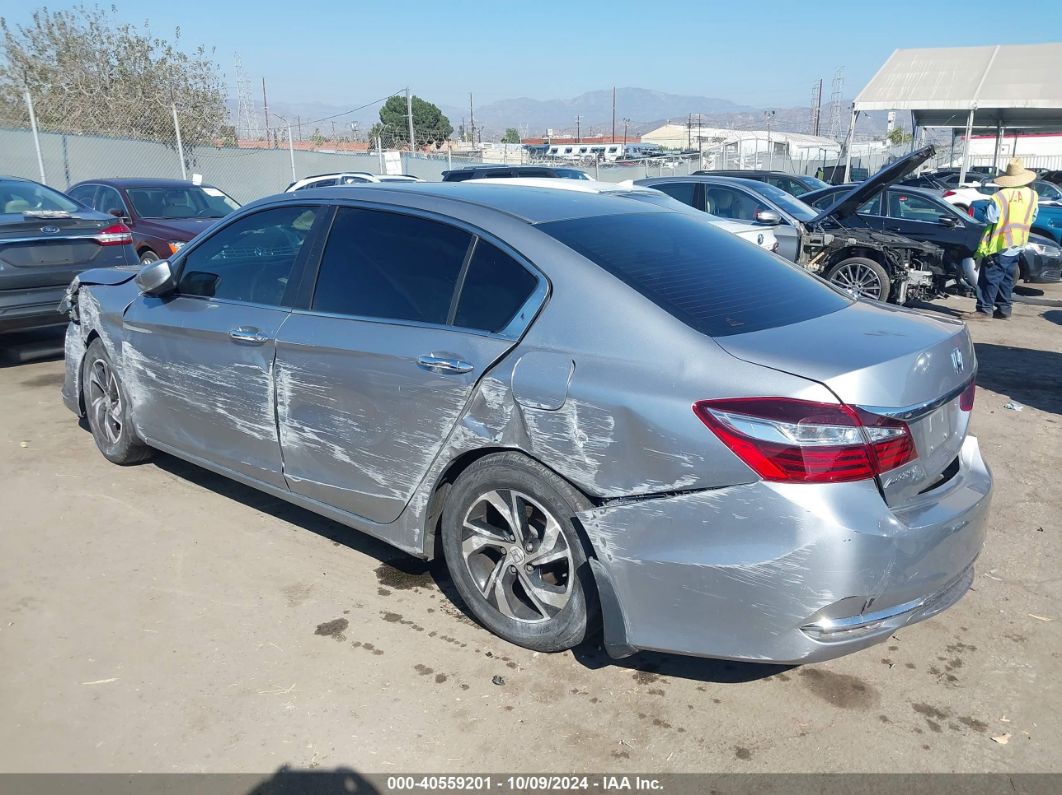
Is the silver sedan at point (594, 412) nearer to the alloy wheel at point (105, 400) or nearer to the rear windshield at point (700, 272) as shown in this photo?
the rear windshield at point (700, 272)

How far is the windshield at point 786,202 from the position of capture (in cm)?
1106

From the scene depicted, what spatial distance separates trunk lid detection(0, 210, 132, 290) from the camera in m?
7.23

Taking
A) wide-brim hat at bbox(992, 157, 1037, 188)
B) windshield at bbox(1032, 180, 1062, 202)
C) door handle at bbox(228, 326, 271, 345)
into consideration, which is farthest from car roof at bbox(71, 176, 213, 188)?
windshield at bbox(1032, 180, 1062, 202)

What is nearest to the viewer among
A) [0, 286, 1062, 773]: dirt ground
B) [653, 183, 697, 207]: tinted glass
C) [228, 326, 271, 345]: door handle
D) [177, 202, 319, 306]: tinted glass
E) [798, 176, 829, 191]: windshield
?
[0, 286, 1062, 773]: dirt ground

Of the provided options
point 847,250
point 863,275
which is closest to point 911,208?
point 847,250

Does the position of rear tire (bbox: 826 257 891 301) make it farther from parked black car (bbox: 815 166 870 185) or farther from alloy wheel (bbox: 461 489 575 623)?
parked black car (bbox: 815 166 870 185)

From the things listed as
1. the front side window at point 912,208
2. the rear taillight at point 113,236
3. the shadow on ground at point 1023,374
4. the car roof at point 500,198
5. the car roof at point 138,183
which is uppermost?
Answer: the car roof at point 500,198

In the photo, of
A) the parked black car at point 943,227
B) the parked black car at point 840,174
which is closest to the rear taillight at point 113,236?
the parked black car at point 943,227

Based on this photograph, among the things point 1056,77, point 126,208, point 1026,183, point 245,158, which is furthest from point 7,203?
point 1056,77

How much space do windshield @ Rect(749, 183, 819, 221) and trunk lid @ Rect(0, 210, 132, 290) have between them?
7961mm

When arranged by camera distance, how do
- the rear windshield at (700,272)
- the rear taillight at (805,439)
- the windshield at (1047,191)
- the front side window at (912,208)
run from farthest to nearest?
the windshield at (1047,191) < the front side window at (912,208) < the rear windshield at (700,272) < the rear taillight at (805,439)

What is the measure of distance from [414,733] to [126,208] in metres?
10.0

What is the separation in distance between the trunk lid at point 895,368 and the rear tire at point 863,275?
25.5 ft

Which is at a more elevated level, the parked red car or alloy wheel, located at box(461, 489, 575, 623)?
the parked red car
